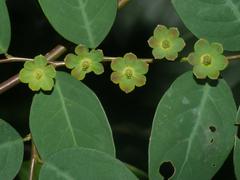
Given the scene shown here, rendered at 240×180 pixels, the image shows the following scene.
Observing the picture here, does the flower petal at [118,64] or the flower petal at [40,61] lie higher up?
the flower petal at [40,61]

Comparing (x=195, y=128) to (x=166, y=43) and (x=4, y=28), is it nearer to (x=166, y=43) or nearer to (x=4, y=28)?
(x=166, y=43)

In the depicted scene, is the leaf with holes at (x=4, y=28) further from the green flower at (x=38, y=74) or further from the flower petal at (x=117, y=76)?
the flower petal at (x=117, y=76)

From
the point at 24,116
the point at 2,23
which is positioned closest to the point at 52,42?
the point at 24,116

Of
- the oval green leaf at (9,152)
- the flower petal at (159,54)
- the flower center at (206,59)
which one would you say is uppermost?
the flower petal at (159,54)

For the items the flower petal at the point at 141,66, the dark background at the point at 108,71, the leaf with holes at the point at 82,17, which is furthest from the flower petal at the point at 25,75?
the dark background at the point at 108,71

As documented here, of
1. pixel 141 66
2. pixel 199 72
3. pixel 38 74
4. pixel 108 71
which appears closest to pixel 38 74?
pixel 38 74

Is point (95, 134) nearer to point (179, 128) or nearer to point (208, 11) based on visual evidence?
point (179, 128)

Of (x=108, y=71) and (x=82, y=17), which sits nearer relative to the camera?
(x=82, y=17)
